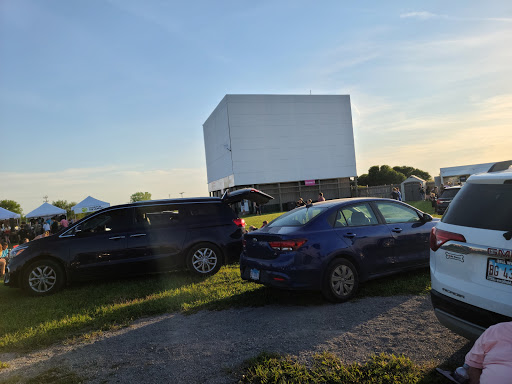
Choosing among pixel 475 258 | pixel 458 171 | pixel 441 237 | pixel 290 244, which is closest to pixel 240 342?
pixel 290 244

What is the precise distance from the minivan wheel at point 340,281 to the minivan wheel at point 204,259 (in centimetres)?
363

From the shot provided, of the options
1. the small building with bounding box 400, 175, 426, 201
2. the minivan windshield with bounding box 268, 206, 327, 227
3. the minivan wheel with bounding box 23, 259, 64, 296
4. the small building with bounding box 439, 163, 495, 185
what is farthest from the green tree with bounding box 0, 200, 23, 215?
the minivan windshield with bounding box 268, 206, 327, 227

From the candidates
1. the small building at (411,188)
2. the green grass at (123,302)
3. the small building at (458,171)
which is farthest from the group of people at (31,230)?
the small building at (458,171)

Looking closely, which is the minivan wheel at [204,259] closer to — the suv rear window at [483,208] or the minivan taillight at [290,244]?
the minivan taillight at [290,244]

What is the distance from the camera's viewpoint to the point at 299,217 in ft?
20.1

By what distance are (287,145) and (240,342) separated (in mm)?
52477

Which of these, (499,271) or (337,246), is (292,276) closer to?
(337,246)

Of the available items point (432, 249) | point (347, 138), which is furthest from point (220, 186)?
point (432, 249)

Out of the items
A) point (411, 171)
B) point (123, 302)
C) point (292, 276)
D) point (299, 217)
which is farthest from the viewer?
point (411, 171)

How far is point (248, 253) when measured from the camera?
6.18m

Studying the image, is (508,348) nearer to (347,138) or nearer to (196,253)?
(196,253)

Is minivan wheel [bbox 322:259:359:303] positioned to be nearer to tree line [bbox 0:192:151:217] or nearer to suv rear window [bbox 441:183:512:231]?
suv rear window [bbox 441:183:512:231]

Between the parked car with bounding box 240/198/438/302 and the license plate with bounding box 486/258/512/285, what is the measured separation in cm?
268

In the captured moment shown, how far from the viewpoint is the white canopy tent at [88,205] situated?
34.2 meters
